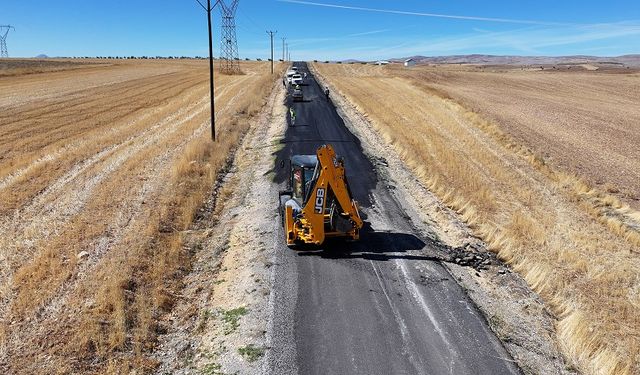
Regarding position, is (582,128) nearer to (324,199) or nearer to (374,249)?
(374,249)

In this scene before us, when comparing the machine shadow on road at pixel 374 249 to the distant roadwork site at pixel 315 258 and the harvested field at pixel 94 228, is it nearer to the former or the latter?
the distant roadwork site at pixel 315 258

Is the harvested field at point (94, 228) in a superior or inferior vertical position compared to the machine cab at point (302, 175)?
inferior

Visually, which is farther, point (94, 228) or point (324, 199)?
point (94, 228)

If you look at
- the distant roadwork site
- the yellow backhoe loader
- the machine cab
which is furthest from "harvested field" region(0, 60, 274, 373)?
the machine cab

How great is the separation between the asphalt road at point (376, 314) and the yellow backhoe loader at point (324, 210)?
0.56 metres

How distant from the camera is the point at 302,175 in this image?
12945 millimetres

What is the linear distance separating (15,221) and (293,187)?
865 centimetres

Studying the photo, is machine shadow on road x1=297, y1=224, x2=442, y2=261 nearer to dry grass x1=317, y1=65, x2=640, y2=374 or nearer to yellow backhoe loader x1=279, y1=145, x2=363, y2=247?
yellow backhoe loader x1=279, y1=145, x2=363, y2=247

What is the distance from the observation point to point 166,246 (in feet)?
41.8

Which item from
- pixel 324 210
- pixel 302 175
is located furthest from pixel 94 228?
pixel 324 210

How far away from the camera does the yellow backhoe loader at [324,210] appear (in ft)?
37.6

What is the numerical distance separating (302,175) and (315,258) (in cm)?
232

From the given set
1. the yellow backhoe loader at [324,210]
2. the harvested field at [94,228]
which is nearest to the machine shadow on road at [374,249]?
the yellow backhoe loader at [324,210]

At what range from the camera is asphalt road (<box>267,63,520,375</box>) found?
319 inches
